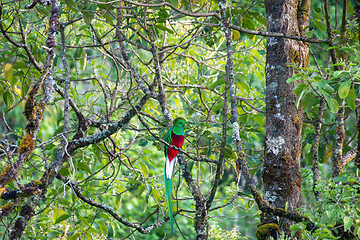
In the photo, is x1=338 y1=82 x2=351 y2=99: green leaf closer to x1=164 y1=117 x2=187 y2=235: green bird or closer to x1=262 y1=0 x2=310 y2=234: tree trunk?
x1=262 y1=0 x2=310 y2=234: tree trunk

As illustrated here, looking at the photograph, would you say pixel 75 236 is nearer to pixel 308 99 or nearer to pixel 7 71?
pixel 7 71

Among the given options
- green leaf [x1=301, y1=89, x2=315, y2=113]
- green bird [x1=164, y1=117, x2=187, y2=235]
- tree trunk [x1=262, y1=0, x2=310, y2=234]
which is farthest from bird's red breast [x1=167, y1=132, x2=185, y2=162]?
green leaf [x1=301, y1=89, x2=315, y2=113]

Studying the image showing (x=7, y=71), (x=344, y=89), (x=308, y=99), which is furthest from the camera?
(x=7, y=71)

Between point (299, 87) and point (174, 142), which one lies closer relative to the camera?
point (299, 87)

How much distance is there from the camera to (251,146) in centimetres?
225

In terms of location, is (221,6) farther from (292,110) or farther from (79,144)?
(79,144)

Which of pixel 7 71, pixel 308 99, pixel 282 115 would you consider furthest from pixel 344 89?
pixel 7 71

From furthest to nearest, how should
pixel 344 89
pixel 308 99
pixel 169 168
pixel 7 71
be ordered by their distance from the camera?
1. pixel 169 168
2. pixel 7 71
3. pixel 308 99
4. pixel 344 89

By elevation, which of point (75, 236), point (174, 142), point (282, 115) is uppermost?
point (174, 142)

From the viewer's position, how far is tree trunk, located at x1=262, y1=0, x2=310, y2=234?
1.61m

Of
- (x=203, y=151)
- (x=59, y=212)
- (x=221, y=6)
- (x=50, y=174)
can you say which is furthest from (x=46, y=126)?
(x=221, y=6)

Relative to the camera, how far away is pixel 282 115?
168 centimetres

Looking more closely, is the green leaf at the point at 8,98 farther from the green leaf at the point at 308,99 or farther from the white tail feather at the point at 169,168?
the green leaf at the point at 308,99

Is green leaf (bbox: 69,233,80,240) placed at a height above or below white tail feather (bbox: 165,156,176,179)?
below
